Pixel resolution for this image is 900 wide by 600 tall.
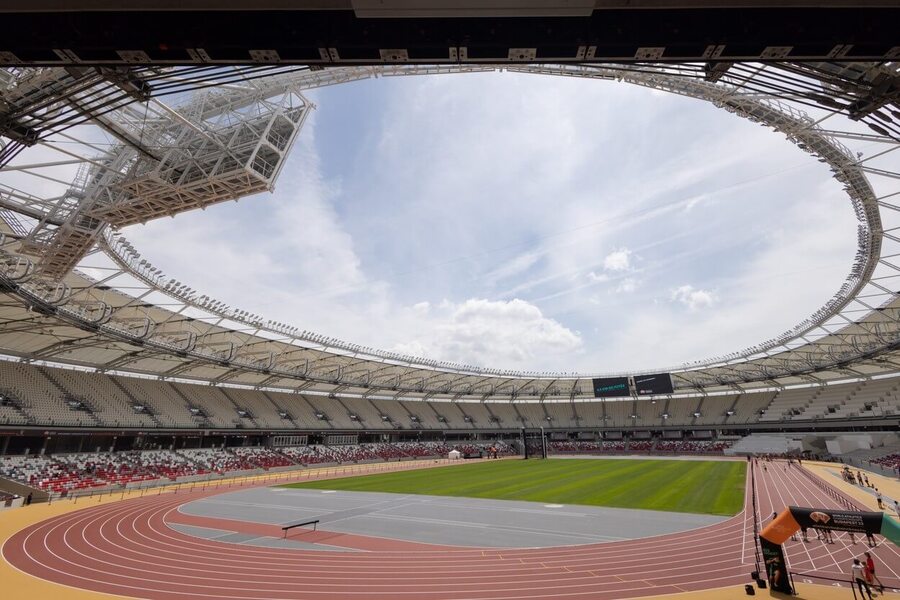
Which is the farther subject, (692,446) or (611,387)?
(611,387)

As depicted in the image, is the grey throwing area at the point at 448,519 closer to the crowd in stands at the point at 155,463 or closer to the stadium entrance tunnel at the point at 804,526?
the stadium entrance tunnel at the point at 804,526

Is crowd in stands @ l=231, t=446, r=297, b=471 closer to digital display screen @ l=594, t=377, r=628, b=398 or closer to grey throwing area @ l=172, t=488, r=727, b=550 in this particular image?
grey throwing area @ l=172, t=488, r=727, b=550

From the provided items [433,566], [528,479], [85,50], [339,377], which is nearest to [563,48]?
[85,50]

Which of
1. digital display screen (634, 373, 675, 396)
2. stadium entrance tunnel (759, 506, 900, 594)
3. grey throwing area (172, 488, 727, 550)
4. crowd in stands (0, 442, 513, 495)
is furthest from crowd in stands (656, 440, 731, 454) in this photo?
stadium entrance tunnel (759, 506, 900, 594)

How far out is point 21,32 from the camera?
18.9 feet

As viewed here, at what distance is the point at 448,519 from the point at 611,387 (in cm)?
6235

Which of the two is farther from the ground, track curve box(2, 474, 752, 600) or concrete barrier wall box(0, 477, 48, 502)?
concrete barrier wall box(0, 477, 48, 502)

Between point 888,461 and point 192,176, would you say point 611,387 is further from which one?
point 192,176

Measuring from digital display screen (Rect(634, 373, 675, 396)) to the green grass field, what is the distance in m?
23.8

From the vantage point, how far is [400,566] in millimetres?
15750

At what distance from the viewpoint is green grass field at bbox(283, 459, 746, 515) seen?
27691 millimetres

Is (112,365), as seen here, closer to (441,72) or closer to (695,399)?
(441,72)

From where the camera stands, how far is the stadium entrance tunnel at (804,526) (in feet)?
37.4

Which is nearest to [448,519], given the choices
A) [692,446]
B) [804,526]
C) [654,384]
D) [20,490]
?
[804,526]
